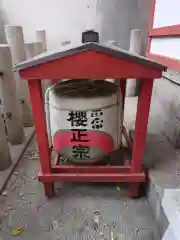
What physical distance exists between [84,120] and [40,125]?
6.8 inches

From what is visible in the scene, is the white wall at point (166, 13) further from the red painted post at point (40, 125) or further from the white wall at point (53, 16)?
the white wall at point (53, 16)

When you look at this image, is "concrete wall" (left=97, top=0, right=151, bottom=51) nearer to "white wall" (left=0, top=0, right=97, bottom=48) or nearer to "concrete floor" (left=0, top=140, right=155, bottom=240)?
"white wall" (left=0, top=0, right=97, bottom=48)

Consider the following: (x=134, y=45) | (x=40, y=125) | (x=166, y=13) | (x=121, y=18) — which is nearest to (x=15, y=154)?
(x=40, y=125)

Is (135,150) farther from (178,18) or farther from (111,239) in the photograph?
(178,18)

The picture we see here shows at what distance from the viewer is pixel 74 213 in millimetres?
934

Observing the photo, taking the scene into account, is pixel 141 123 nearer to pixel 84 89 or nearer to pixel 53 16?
pixel 84 89

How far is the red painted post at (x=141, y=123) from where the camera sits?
841 millimetres

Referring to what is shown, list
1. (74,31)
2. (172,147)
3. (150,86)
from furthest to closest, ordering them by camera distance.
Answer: (74,31)
(172,147)
(150,86)

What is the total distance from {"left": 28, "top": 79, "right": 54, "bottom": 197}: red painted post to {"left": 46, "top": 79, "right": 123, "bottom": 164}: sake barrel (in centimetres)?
7

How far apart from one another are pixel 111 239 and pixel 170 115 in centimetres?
77

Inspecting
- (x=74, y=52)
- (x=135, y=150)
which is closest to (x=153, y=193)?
(x=135, y=150)

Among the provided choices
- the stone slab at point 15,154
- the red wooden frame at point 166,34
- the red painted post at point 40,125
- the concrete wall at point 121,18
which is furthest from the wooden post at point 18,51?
the concrete wall at point 121,18

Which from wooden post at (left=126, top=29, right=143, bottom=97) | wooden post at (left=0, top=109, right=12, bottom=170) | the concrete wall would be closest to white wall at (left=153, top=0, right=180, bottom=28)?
wooden post at (left=126, top=29, right=143, bottom=97)

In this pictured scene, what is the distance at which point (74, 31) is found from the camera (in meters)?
2.89
